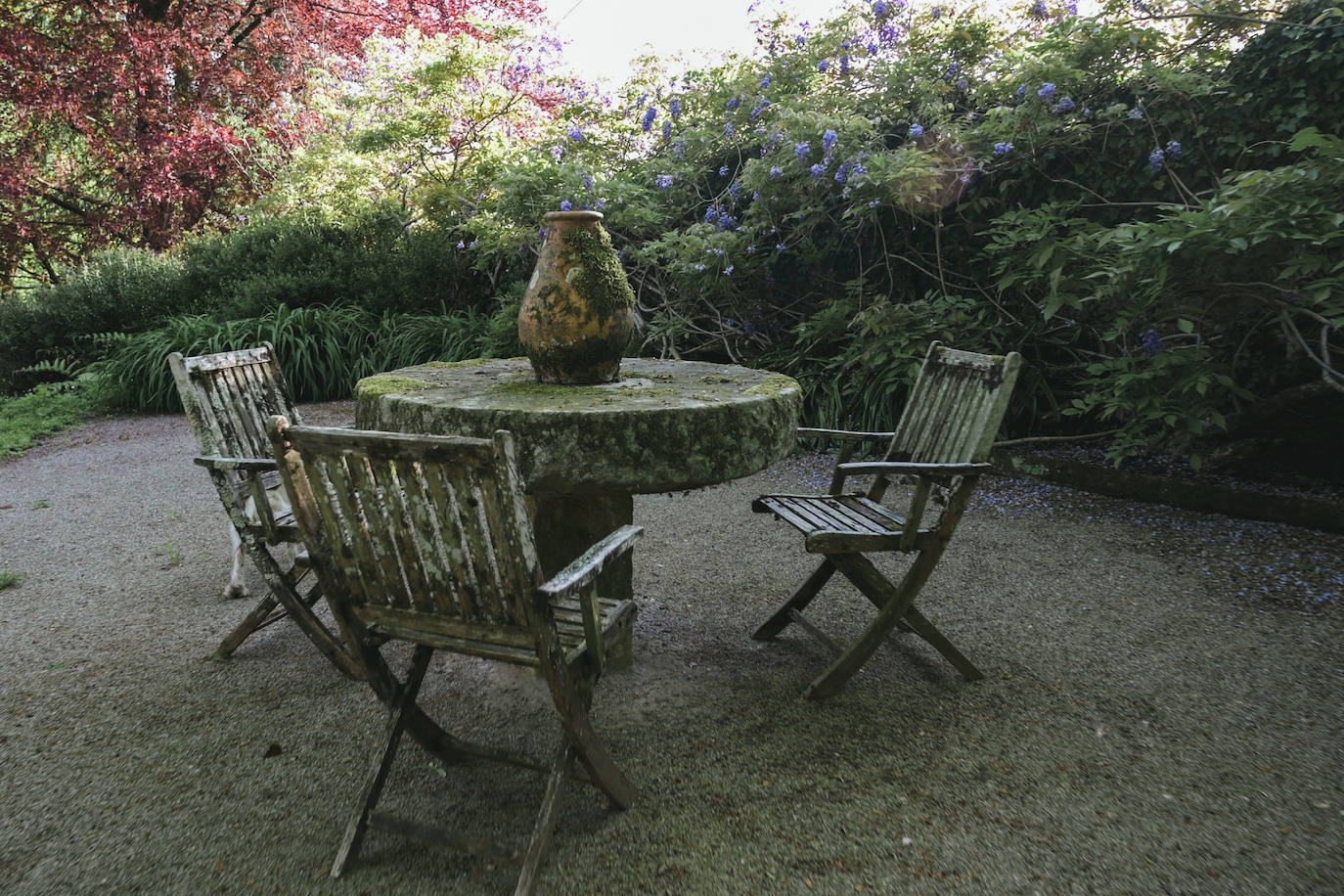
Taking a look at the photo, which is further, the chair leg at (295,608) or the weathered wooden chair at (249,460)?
the weathered wooden chair at (249,460)

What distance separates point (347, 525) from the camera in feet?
5.72

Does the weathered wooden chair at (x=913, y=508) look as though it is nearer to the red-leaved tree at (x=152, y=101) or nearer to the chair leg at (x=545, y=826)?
the chair leg at (x=545, y=826)

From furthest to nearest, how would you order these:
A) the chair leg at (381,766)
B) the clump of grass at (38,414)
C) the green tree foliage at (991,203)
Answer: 1. the clump of grass at (38,414)
2. the green tree foliage at (991,203)
3. the chair leg at (381,766)

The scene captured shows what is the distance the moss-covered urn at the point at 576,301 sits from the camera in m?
2.55

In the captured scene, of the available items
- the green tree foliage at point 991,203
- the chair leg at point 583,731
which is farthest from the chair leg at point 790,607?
the green tree foliage at point 991,203

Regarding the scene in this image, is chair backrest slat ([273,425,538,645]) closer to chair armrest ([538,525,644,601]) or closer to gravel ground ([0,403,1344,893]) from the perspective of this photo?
chair armrest ([538,525,644,601])

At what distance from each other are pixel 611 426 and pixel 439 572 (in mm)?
642

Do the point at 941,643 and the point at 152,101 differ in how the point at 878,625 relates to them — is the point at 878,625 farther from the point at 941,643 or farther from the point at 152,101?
the point at 152,101

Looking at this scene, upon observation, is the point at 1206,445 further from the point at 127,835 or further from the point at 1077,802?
the point at 127,835

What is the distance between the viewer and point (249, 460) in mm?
2547

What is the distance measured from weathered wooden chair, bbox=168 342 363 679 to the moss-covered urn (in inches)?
37.6

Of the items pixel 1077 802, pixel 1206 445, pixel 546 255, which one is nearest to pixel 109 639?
pixel 546 255

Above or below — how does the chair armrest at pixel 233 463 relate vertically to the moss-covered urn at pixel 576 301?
below

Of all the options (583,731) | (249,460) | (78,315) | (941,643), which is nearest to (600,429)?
(583,731)
